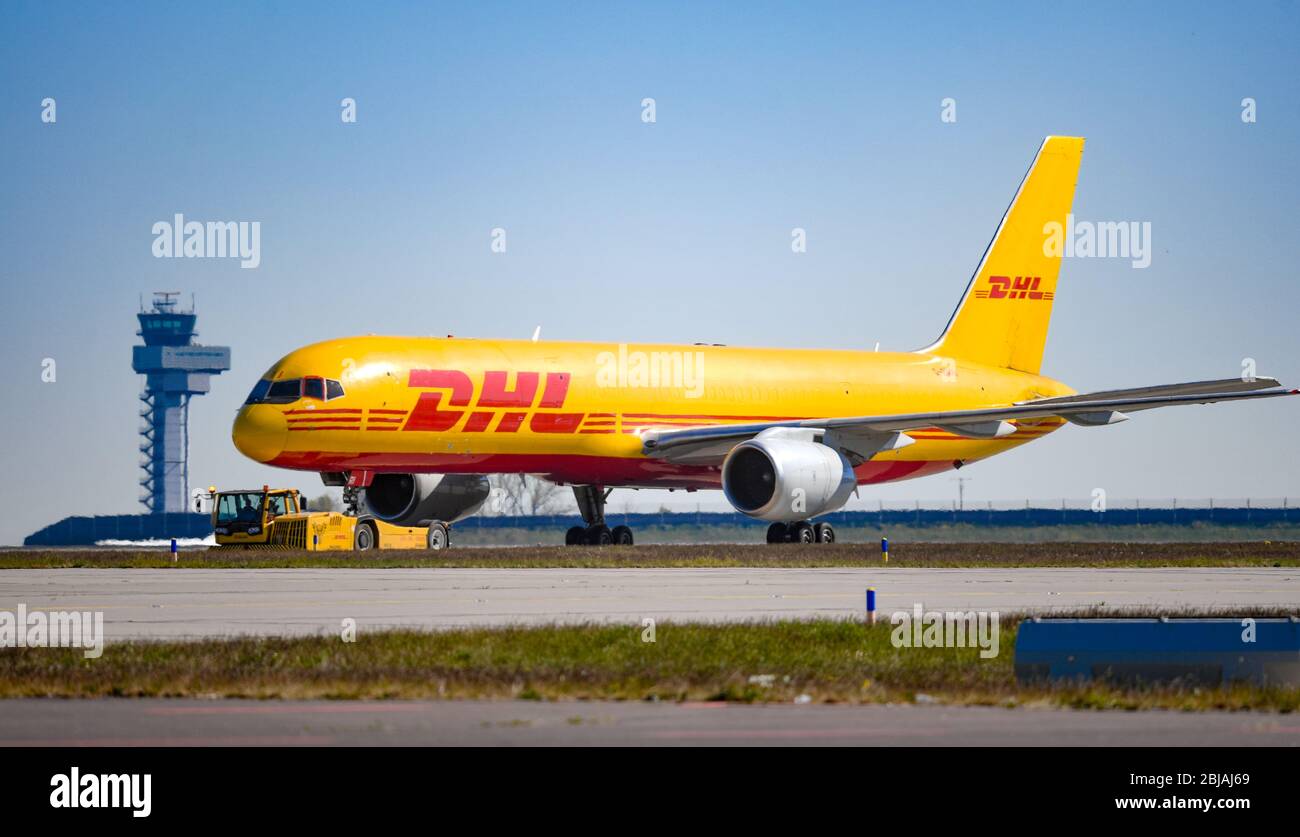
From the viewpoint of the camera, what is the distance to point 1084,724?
1059 centimetres

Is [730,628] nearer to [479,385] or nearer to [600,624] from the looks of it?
[600,624]

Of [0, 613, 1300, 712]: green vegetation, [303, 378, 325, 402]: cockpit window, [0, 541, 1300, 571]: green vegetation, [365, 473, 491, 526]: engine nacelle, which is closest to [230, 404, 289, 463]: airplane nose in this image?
[303, 378, 325, 402]: cockpit window

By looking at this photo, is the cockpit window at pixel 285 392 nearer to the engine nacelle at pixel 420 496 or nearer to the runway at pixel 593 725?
the engine nacelle at pixel 420 496

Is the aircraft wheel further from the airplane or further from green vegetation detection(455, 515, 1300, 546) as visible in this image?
green vegetation detection(455, 515, 1300, 546)

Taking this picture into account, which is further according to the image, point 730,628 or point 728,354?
point 728,354

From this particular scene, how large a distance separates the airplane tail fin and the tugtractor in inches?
643

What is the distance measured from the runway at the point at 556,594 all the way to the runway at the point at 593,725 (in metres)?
5.88

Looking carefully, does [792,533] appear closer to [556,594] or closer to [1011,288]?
[1011,288]

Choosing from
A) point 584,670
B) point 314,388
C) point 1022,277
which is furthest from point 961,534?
point 584,670

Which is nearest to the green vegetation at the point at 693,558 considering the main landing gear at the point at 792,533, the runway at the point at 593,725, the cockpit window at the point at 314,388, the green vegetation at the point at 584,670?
the main landing gear at the point at 792,533

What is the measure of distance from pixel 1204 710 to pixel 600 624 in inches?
283

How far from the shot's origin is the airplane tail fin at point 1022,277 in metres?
51.8
